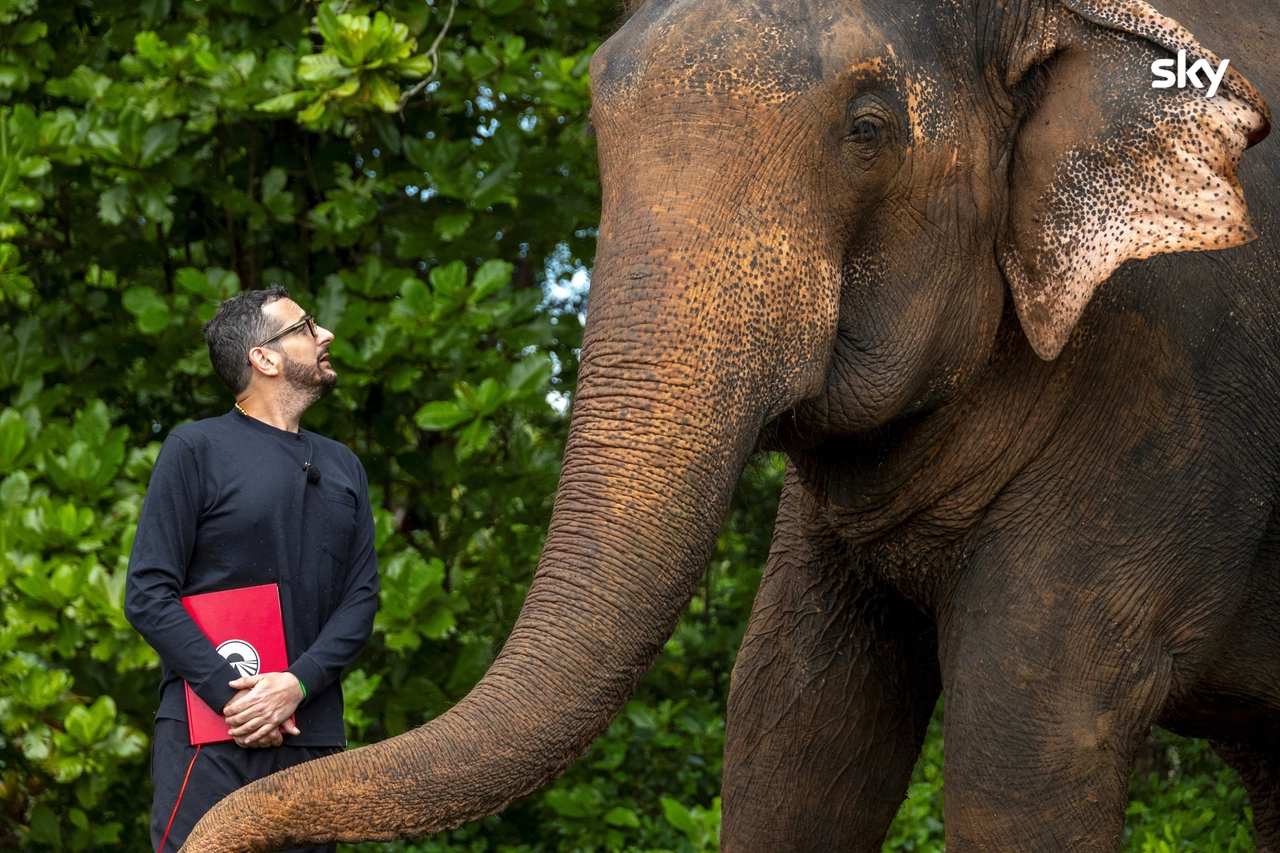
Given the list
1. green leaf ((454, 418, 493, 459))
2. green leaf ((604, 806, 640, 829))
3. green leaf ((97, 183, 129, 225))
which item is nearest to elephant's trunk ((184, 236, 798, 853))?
green leaf ((454, 418, 493, 459))

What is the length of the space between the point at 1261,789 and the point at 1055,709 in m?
1.55

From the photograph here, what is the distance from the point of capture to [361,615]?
3115 millimetres

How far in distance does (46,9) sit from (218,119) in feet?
2.99

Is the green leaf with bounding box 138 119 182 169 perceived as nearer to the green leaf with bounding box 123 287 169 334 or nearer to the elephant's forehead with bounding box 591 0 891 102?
the green leaf with bounding box 123 287 169 334

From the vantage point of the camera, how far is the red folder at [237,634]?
9.55 feet

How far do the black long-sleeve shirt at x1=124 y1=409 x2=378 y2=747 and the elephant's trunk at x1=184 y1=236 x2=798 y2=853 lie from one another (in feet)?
2.78

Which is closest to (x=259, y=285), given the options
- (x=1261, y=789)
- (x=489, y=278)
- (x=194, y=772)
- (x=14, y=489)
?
(x=489, y=278)

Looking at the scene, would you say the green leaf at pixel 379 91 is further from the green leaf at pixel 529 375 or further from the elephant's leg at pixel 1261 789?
the elephant's leg at pixel 1261 789

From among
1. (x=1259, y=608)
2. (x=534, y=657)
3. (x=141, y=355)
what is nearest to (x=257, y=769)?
(x=534, y=657)

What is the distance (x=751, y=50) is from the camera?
8.04ft

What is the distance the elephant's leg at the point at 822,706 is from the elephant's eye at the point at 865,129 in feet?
3.35

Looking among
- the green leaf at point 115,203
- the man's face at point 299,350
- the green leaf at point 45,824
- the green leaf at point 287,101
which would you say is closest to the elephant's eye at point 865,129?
the man's face at point 299,350

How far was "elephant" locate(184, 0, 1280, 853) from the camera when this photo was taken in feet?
7.35

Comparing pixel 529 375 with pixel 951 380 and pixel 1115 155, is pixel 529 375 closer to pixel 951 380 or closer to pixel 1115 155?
pixel 951 380
